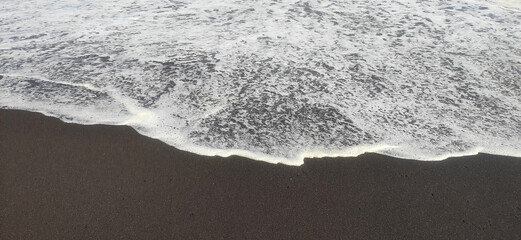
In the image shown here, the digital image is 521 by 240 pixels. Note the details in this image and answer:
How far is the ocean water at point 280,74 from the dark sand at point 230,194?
0.19 m

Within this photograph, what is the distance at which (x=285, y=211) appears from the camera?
2486 mm

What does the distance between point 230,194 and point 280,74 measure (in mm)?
1849

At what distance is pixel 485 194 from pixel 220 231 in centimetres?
169

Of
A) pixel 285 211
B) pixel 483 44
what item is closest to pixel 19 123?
pixel 285 211

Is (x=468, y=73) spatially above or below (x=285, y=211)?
below

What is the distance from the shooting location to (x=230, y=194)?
261 centimetres

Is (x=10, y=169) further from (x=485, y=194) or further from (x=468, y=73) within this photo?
(x=468, y=73)

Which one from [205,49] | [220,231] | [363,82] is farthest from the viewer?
[205,49]

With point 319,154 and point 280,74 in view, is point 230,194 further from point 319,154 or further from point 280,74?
point 280,74

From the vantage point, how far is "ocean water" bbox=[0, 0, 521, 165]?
10.9 ft

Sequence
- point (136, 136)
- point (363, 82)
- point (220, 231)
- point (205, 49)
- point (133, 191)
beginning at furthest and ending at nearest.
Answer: point (205, 49)
point (363, 82)
point (136, 136)
point (133, 191)
point (220, 231)

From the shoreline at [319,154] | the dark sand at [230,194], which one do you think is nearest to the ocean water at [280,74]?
the shoreline at [319,154]

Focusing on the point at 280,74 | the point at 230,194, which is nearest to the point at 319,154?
the point at 230,194

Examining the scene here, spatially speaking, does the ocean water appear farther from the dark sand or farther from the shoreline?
the dark sand
